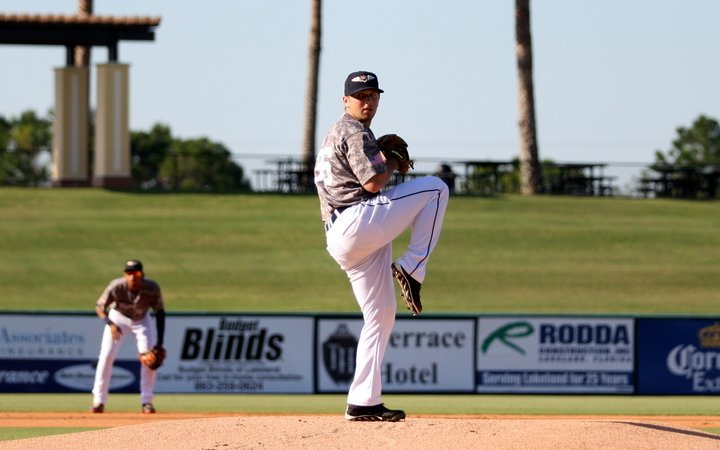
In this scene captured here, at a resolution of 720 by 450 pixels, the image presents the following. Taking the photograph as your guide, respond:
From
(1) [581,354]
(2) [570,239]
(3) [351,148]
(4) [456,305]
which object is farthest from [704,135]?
(3) [351,148]

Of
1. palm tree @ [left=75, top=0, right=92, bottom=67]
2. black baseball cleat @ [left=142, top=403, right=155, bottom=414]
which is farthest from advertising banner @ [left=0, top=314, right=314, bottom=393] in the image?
palm tree @ [left=75, top=0, right=92, bottom=67]

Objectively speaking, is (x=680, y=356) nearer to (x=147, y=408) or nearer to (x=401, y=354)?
(x=401, y=354)

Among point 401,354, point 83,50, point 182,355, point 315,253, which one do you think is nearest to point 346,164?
point 401,354

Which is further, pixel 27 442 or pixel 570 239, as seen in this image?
pixel 570 239

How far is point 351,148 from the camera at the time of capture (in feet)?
27.0

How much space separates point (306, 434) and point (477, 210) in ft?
98.4

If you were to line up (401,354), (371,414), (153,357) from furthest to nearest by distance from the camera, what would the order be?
(401,354)
(153,357)
(371,414)

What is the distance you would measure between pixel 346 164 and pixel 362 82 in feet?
1.78

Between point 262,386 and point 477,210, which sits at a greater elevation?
point 477,210

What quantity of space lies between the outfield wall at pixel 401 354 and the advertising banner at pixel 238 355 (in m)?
0.02

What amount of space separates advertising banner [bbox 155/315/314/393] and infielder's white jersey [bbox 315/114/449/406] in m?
11.4

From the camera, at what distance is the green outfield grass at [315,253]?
28656mm

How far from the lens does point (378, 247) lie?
8.43m

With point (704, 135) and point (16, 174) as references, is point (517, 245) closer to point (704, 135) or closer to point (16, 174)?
point (16, 174)
